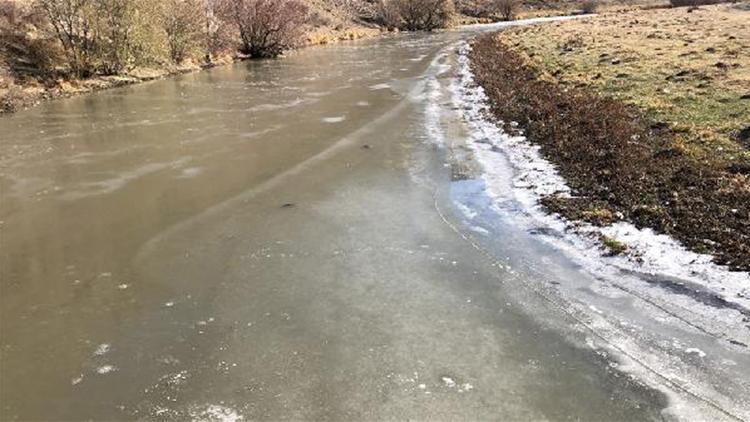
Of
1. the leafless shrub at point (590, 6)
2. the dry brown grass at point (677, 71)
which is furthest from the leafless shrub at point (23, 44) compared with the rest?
the leafless shrub at point (590, 6)

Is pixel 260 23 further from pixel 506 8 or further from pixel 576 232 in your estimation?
pixel 506 8

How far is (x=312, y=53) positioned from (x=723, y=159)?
37687 millimetres

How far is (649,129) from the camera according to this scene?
14844mm

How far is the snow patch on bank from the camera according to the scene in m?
8.08

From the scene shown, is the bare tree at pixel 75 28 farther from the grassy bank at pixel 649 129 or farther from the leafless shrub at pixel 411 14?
the leafless shrub at pixel 411 14

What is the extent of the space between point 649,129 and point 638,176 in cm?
364

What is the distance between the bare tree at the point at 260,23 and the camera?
4391 cm

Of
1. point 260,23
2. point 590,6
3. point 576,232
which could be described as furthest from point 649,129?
point 590,6

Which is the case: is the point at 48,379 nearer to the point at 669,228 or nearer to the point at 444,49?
the point at 669,228

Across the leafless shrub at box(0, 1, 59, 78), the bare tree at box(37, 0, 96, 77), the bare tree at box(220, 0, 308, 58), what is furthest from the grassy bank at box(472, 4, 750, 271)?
the leafless shrub at box(0, 1, 59, 78)

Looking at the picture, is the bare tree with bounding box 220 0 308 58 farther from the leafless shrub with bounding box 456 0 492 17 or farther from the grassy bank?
the leafless shrub with bounding box 456 0 492 17

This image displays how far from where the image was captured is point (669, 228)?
374 inches

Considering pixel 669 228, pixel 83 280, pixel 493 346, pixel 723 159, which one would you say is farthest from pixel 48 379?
pixel 723 159

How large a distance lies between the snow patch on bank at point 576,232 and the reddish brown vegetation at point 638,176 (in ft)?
0.83
